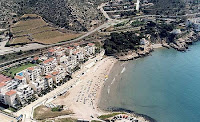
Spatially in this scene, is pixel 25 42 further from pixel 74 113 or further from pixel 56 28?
pixel 74 113

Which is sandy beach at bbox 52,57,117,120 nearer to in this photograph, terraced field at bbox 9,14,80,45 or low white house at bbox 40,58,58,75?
low white house at bbox 40,58,58,75

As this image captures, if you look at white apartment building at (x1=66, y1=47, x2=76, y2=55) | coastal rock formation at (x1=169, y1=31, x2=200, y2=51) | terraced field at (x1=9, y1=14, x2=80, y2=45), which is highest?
terraced field at (x1=9, y1=14, x2=80, y2=45)

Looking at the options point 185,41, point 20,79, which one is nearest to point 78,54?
point 20,79

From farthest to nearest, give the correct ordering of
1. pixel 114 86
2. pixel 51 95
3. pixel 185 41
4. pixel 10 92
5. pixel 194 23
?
pixel 194 23, pixel 185 41, pixel 114 86, pixel 51 95, pixel 10 92

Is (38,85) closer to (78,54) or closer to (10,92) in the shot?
(10,92)

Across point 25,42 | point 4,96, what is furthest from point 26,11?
point 4,96

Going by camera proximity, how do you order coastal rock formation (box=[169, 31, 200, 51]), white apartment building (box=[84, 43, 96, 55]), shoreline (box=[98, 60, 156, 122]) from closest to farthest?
shoreline (box=[98, 60, 156, 122]) → white apartment building (box=[84, 43, 96, 55]) → coastal rock formation (box=[169, 31, 200, 51])

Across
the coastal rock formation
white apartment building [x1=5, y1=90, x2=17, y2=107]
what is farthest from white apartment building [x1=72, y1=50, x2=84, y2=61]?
the coastal rock formation

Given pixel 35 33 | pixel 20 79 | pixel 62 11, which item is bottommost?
pixel 20 79

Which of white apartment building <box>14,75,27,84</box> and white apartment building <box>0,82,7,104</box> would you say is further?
white apartment building <box>14,75,27,84</box>
